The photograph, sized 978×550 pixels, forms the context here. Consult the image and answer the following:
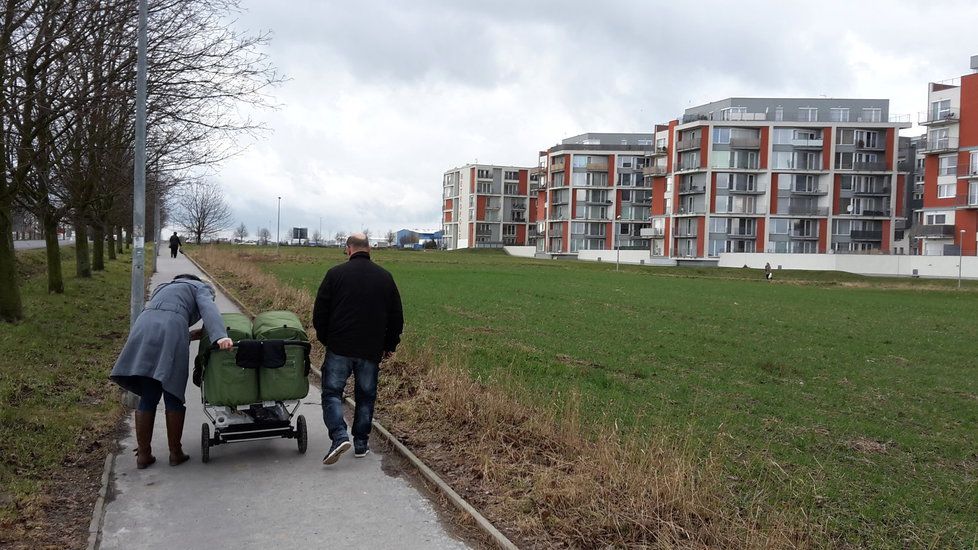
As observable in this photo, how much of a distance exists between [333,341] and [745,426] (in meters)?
5.71

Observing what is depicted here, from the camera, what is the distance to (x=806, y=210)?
82.8 meters

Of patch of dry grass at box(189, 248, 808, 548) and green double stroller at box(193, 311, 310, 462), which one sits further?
green double stroller at box(193, 311, 310, 462)

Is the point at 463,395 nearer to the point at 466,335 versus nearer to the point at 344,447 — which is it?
the point at 344,447

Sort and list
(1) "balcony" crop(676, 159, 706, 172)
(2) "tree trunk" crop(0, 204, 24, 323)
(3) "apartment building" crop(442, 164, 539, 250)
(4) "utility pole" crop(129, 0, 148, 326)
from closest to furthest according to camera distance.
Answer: (4) "utility pole" crop(129, 0, 148, 326), (2) "tree trunk" crop(0, 204, 24, 323), (1) "balcony" crop(676, 159, 706, 172), (3) "apartment building" crop(442, 164, 539, 250)

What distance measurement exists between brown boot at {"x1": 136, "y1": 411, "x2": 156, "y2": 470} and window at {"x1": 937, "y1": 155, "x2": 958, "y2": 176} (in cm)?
7693

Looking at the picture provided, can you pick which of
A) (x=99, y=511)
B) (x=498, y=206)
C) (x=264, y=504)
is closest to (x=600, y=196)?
(x=498, y=206)

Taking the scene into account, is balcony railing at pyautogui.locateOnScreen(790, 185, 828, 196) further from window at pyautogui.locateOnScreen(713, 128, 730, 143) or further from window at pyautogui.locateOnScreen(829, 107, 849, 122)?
Result: window at pyautogui.locateOnScreen(829, 107, 849, 122)

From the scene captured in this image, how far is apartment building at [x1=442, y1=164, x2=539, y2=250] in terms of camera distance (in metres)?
140

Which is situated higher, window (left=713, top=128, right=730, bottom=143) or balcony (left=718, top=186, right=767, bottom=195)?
window (left=713, top=128, right=730, bottom=143)

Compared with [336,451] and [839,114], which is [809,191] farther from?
[336,451]

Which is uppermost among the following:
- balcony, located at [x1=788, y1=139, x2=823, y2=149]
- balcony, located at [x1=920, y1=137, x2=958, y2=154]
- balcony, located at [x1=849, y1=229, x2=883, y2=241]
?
balcony, located at [x1=788, y1=139, x2=823, y2=149]

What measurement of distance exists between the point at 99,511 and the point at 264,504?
121 centimetres

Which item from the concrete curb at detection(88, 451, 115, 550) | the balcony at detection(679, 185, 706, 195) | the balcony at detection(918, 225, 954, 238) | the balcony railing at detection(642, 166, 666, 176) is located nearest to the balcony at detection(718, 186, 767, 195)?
the balcony at detection(679, 185, 706, 195)

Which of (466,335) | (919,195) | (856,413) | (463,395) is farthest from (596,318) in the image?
(919,195)
